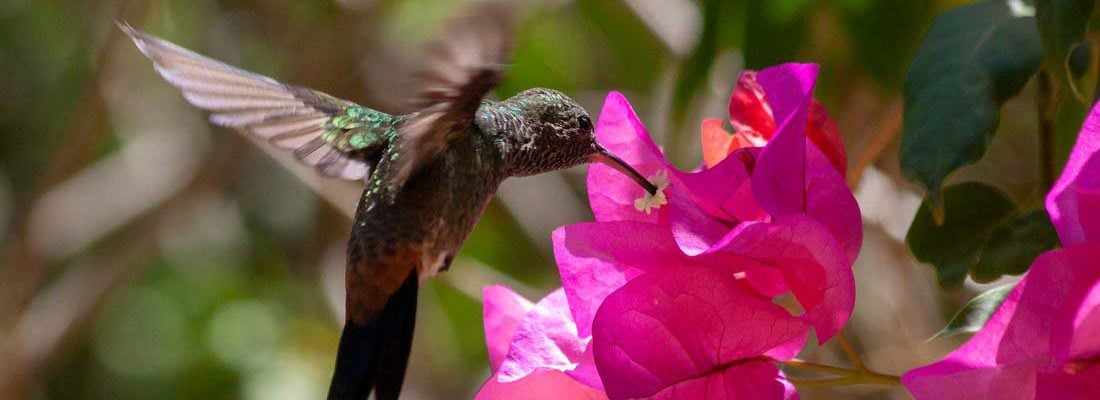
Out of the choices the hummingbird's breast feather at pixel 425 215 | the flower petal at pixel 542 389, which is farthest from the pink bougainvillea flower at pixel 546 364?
the hummingbird's breast feather at pixel 425 215

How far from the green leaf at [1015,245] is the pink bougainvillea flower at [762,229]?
0.44ft

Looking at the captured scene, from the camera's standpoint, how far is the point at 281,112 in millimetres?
838

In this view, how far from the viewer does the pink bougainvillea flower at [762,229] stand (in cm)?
53

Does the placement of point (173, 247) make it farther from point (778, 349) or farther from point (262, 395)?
point (778, 349)

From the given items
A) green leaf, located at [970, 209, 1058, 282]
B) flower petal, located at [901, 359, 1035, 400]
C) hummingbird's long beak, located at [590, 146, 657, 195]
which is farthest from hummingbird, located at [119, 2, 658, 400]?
flower petal, located at [901, 359, 1035, 400]

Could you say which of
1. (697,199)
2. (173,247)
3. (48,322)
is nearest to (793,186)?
(697,199)

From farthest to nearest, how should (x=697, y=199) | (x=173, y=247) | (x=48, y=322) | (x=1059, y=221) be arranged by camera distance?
1. (x=173, y=247)
2. (x=48, y=322)
3. (x=697, y=199)
4. (x=1059, y=221)

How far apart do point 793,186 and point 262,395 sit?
5.14 feet

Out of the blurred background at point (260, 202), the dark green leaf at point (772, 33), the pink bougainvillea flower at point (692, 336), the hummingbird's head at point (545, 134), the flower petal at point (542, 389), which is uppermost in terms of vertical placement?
the pink bougainvillea flower at point (692, 336)

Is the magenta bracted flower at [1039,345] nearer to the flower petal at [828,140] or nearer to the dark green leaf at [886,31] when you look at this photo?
the flower petal at [828,140]

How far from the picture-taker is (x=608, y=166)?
64 centimetres

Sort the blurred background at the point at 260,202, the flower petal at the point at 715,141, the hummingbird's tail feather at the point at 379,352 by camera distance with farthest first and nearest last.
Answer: the blurred background at the point at 260,202, the hummingbird's tail feather at the point at 379,352, the flower petal at the point at 715,141

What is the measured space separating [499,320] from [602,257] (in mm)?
105

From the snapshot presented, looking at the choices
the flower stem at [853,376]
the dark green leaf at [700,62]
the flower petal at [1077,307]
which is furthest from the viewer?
the dark green leaf at [700,62]
